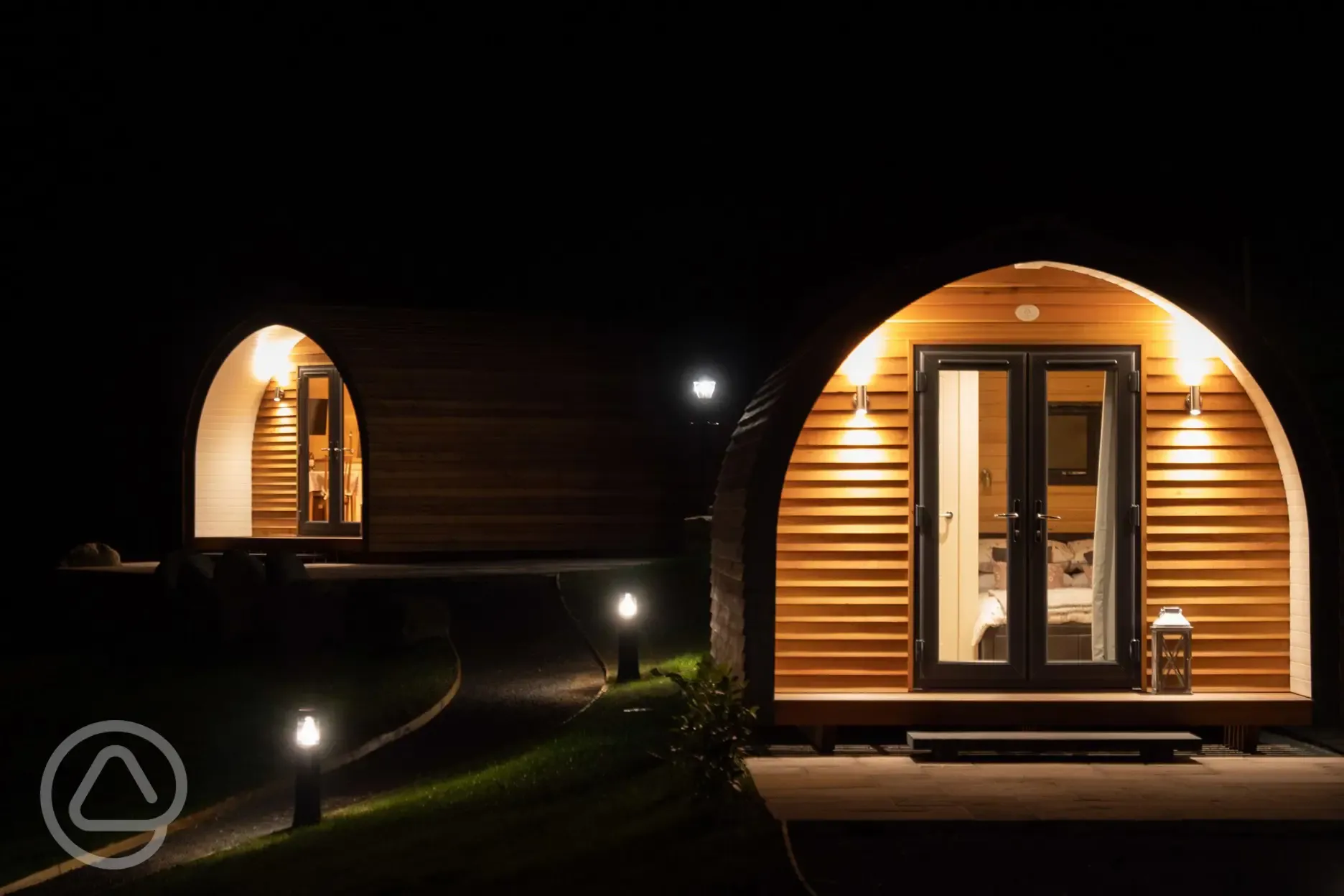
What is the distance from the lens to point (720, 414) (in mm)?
21109

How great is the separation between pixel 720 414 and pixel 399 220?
56.5 feet

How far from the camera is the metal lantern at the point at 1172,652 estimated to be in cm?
884

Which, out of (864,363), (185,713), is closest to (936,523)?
(864,363)

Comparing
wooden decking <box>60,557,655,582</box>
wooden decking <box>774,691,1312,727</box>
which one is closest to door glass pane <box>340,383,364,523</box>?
wooden decking <box>60,557,655,582</box>

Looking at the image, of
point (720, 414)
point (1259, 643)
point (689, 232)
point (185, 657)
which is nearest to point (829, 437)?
point (1259, 643)

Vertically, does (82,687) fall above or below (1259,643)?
below

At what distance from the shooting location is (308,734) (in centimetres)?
888

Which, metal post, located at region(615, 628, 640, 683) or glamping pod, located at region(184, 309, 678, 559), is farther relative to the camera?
glamping pod, located at region(184, 309, 678, 559)

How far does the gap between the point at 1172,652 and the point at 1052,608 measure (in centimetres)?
79

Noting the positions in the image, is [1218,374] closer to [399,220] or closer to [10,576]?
[399,220]

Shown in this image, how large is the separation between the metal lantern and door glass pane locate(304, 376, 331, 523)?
1396cm

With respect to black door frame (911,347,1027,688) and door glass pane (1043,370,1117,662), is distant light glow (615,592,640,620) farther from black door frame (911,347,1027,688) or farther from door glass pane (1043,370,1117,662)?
door glass pane (1043,370,1117,662)

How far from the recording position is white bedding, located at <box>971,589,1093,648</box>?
9039 mm

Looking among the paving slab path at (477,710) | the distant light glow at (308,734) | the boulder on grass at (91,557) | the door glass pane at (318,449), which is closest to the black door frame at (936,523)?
the paving slab path at (477,710)
